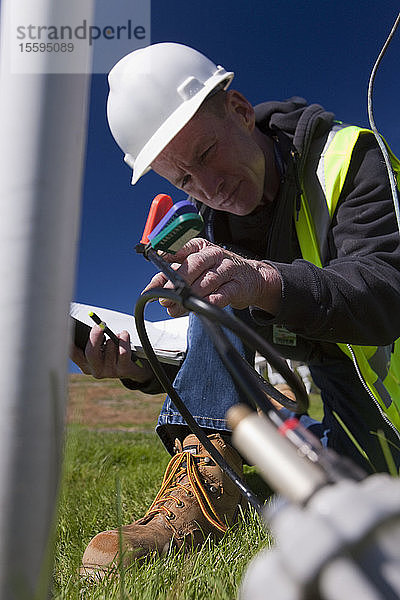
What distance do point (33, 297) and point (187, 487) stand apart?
36.7 inches

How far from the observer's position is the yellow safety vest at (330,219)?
1.58 m

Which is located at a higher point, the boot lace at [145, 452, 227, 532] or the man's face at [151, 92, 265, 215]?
the man's face at [151, 92, 265, 215]

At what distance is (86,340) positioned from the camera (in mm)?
1650

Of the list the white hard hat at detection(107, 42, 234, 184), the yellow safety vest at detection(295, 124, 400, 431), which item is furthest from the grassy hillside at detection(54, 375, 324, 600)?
the white hard hat at detection(107, 42, 234, 184)

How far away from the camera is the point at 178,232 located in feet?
2.72

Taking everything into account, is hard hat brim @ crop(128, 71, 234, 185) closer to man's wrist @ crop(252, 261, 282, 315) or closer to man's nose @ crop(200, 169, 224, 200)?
man's nose @ crop(200, 169, 224, 200)

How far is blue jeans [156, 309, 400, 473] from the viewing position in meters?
1.57

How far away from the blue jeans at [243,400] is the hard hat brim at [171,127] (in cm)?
59

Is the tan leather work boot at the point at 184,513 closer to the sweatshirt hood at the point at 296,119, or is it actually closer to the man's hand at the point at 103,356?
the man's hand at the point at 103,356

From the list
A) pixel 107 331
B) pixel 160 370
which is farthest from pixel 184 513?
pixel 107 331

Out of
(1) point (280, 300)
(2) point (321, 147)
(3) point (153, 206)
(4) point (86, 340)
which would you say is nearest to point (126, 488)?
(4) point (86, 340)

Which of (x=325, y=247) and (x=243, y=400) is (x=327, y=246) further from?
Result: (x=243, y=400)

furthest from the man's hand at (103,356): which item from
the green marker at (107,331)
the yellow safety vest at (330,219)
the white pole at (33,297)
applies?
the white pole at (33,297)

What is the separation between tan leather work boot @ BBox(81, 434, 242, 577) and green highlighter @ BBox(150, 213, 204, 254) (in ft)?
1.94
